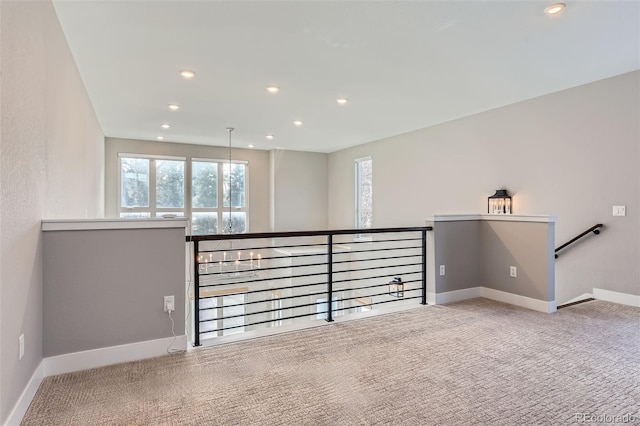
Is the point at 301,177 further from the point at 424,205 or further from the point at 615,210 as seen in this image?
the point at 615,210

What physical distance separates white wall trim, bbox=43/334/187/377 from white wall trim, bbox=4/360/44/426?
8 cm

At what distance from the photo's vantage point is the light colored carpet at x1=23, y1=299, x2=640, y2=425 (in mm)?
1825

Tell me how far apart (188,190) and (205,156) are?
34.6 inches

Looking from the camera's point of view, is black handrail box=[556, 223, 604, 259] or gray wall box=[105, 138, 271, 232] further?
gray wall box=[105, 138, 271, 232]

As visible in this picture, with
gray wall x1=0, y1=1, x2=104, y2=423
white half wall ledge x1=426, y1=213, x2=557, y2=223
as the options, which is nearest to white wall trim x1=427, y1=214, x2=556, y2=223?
white half wall ledge x1=426, y1=213, x2=557, y2=223

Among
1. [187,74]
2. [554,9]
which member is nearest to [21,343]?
[187,74]

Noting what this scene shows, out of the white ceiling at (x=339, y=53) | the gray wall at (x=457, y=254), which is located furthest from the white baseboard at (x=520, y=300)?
the white ceiling at (x=339, y=53)

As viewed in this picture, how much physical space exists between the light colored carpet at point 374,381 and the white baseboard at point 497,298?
1.64 feet

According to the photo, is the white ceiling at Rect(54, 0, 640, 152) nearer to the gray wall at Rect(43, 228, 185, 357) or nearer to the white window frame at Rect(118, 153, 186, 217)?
the gray wall at Rect(43, 228, 185, 357)

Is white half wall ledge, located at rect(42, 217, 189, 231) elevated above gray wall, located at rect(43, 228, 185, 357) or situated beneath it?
elevated above

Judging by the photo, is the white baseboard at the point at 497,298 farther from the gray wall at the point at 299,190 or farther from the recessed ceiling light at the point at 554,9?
the gray wall at the point at 299,190

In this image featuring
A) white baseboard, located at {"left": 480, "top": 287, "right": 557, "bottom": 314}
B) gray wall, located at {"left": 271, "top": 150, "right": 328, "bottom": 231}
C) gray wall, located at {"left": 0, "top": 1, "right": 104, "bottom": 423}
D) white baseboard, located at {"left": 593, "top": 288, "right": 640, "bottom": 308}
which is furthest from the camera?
gray wall, located at {"left": 271, "top": 150, "right": 328, "bottom": 231}

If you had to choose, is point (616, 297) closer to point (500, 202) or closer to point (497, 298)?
point (497, 298)

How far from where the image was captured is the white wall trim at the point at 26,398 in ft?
5.48
